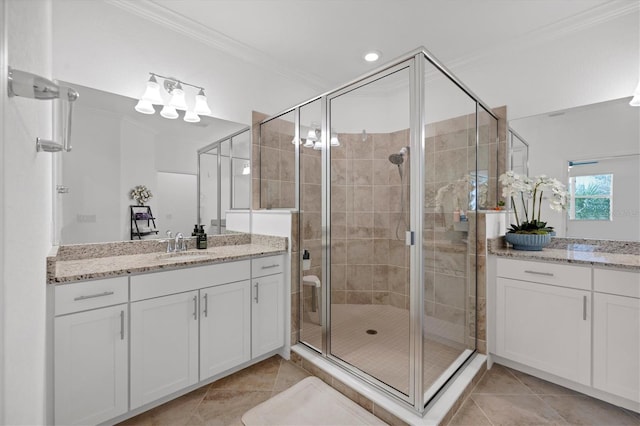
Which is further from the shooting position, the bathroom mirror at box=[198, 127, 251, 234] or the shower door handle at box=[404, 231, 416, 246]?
the bathroom mirror at box=[198, 127, 251, 234]

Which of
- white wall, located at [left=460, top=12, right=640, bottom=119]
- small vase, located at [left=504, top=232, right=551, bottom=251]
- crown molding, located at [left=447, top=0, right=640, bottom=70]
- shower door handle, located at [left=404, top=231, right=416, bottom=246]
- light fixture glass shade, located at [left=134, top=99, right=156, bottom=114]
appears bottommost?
small vase, located at [left=504, top=232, right=551, bottom=251]

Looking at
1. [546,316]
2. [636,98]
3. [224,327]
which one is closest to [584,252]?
[546,316]

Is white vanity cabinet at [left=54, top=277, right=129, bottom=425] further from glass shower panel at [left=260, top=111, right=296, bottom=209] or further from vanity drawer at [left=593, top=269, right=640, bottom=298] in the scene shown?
vanity drawer at [left=593, top=269, right=640, bottom=298]

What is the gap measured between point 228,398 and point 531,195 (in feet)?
9.25

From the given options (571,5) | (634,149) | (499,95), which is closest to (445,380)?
(634,149)

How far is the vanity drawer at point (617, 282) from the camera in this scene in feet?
5.47

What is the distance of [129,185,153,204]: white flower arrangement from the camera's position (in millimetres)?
2135

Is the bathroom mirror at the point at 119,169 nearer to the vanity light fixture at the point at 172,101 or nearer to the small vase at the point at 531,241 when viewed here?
the vanity light fixture at the point at 172,101

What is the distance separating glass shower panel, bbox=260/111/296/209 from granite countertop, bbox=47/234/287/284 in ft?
1.22

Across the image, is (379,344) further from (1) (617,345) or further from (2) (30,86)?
(2) (30,86)

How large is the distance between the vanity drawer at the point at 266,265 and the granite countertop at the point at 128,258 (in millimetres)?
55

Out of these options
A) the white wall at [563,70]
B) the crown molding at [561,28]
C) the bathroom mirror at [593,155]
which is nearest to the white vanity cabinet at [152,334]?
the bathroom mirror at [593,155]

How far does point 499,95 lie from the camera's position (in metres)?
2.60

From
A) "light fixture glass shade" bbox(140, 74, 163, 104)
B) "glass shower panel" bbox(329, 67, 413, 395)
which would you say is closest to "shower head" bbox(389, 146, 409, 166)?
"glass shower panel" bbox(329, 67, 413, 395)
